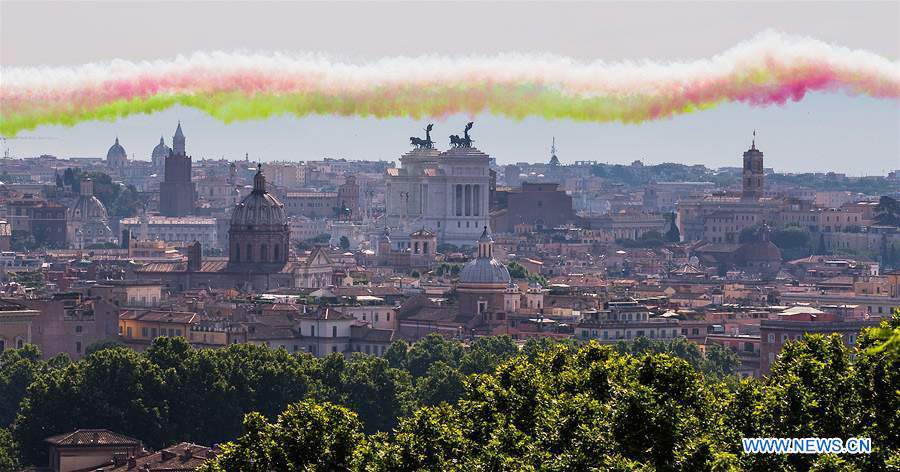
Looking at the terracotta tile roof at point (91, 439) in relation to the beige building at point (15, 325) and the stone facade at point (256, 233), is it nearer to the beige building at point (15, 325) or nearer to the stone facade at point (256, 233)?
the beige building at point (15, 325)

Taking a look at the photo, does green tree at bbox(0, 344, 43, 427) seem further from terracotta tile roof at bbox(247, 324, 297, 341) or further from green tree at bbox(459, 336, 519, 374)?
terracotta tile roof at bbox(247, 324, 297, 341)

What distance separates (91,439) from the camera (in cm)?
9344

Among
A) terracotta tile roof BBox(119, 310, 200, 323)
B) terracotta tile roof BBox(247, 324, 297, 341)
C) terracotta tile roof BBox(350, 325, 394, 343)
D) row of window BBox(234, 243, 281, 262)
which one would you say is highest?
row of window BBox(234, 243, 281, 262)

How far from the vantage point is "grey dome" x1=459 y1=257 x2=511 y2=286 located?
164m

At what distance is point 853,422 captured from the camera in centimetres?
5450

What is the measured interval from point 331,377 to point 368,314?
49823 millimetres

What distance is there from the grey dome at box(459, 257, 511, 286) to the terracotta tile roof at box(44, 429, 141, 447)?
69596 millimetres

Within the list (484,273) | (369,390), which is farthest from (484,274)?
(369,390)

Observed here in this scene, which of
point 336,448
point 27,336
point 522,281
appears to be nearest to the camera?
point 336,448

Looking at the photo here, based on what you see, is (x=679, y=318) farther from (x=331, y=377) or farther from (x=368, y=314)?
(x=331, y=377)

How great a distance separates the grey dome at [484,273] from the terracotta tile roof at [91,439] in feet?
228

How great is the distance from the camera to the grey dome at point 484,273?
537 feet

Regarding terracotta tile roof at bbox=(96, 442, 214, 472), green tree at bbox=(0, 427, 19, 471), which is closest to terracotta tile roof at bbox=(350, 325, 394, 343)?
green tree at bbox=(0, 427, 19, 471)

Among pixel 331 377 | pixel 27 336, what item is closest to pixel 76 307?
pixel 27 336
